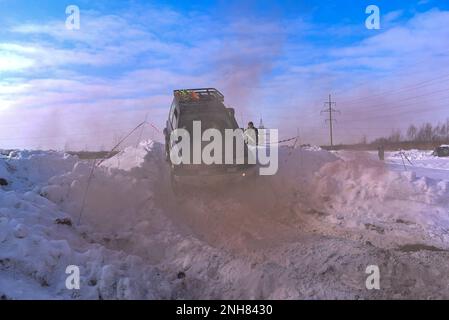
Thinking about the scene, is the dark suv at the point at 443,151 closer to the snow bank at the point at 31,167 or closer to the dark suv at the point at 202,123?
the dark suv at the point at 202,123

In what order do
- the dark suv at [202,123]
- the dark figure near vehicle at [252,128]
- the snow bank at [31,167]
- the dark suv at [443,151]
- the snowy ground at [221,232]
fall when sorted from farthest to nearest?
the dark suv at [443,151], the dark figure near vehicle at [252,128], the dark suv at [202,123], the snow bank at [31,167], the snowy ground at [221,232]

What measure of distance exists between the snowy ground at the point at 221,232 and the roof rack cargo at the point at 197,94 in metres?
2.19

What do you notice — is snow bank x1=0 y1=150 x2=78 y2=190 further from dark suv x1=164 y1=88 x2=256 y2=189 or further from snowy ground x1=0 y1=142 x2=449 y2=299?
dark suv x1=164 y1=88 x2=256 y2=189

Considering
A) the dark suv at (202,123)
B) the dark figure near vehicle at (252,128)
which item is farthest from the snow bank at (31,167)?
the dark figure near vehicle at (252,128)

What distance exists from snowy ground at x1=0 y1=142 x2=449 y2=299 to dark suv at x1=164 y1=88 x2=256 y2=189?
0.57 m

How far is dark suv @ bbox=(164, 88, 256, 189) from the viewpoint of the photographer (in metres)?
10.9

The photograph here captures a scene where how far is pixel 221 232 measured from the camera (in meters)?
8.83

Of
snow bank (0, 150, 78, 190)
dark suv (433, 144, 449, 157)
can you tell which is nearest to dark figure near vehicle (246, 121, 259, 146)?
snow bank (0, 150, 78, 190)

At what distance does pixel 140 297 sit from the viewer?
562 centimetres

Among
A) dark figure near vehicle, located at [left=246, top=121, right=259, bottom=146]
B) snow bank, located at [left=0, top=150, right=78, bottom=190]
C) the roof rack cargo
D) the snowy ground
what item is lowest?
the snowy ground

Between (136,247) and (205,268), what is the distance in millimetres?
1819

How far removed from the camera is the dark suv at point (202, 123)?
10898mm
